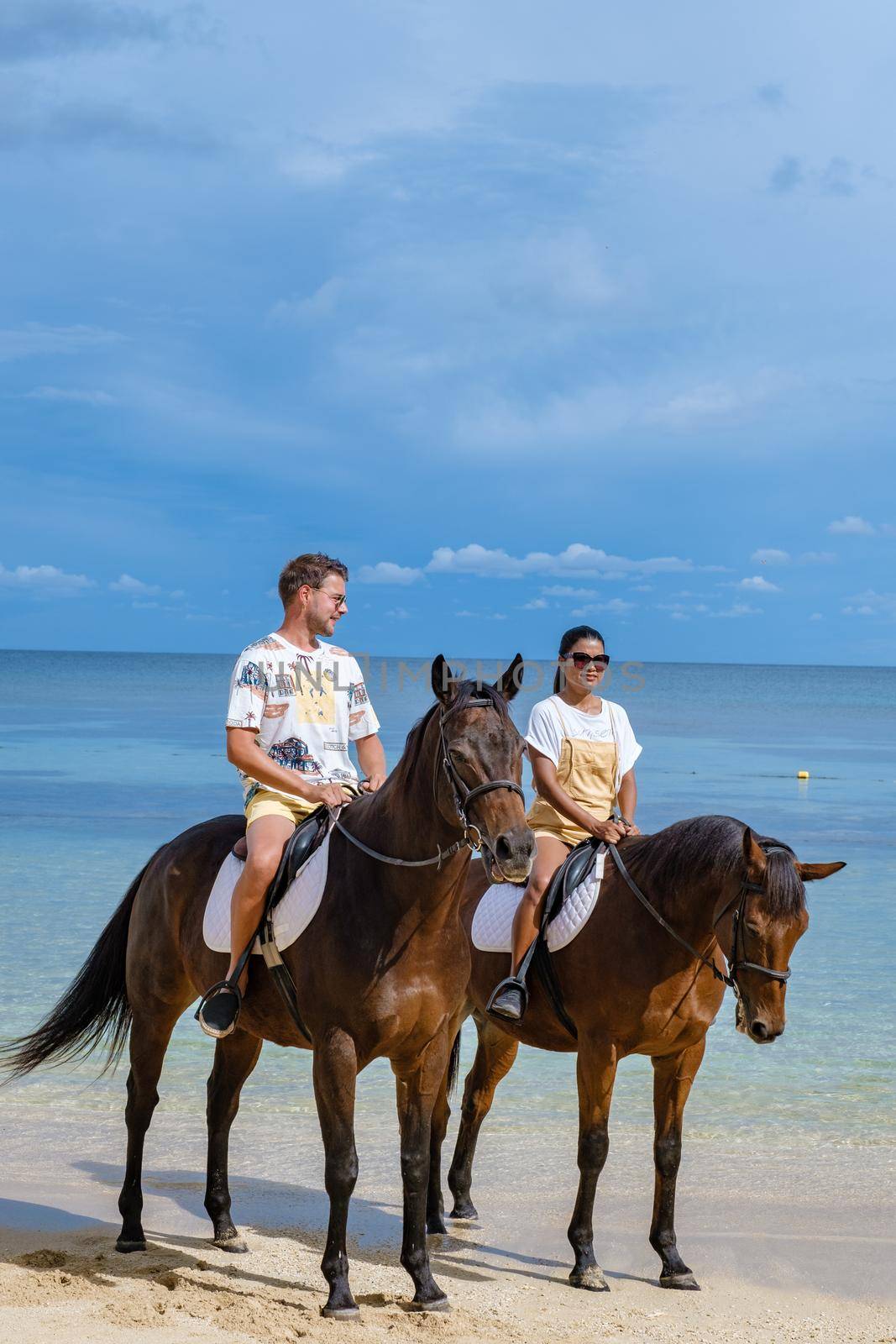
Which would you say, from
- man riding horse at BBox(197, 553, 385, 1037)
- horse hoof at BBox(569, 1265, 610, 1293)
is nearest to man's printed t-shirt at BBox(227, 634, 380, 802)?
man riding horse at BBox(197, 553, 385, 1037)

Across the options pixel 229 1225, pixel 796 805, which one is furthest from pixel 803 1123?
pixel 796 805

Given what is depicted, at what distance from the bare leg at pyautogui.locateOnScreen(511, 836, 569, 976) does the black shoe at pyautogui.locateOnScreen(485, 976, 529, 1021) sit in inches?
2.4

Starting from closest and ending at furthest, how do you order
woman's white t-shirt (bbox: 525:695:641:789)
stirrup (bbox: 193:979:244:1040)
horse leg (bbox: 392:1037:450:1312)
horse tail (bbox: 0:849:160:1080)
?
horse leg (bbox: 392:1037:450:1312) < stirrup (bbox: 193:979:244:1040) < woman's white t-shirt (bbox: 525:695:641:789) < horse tail (bbox: 0:849:160:1080)

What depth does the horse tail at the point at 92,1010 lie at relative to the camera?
5.48 metres

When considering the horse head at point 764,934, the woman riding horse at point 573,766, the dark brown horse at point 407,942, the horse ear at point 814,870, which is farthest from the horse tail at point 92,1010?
the horse ear at point 814,870

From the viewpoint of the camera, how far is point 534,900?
200 inches

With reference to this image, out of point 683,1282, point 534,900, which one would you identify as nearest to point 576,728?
point 534,900

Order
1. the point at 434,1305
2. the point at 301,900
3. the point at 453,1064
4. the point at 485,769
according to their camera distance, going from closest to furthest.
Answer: the point at 485,769 → the point at 434,1305 → the point at 301,900 → the point at 453,1064

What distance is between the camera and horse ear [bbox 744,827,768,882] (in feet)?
13.8

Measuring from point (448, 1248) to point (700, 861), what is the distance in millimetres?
1890

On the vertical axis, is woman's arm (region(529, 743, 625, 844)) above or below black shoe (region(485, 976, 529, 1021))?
above

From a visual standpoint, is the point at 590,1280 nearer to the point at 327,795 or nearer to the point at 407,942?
the point at 407,942

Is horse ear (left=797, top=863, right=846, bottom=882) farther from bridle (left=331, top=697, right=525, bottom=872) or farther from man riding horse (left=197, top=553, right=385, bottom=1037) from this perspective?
man riding horse (left=197, top=553, right=385, bottom=1037)

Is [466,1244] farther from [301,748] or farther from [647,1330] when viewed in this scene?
[301,748]
